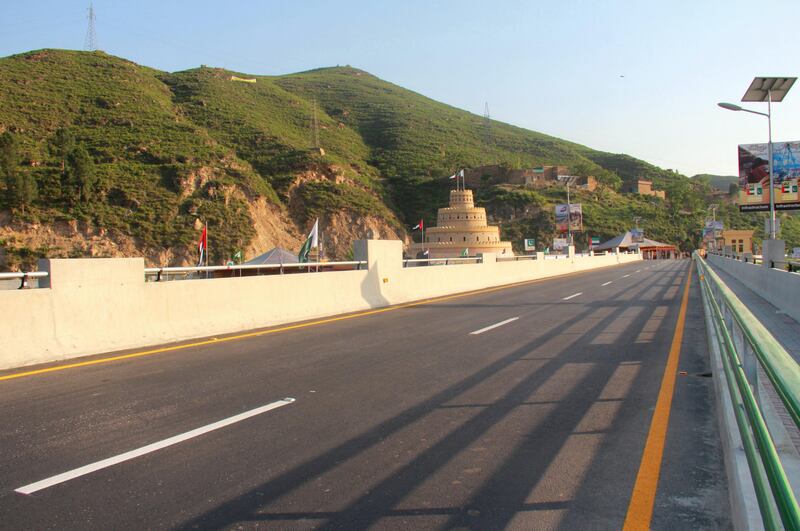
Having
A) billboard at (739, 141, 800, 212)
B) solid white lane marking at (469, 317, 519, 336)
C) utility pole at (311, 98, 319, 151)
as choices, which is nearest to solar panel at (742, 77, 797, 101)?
billboard at (739, 141, 800, 212)

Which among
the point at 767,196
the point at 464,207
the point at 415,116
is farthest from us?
the point at 415,116

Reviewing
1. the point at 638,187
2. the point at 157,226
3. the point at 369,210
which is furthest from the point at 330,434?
the point at 638,187

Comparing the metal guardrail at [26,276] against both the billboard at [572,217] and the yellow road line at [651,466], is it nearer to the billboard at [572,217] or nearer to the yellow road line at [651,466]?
the yellow road line at [651,466]

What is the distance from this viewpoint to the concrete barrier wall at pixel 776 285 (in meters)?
14.2

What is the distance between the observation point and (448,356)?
9.01m

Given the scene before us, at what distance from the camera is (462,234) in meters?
95.4

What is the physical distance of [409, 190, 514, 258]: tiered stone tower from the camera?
9444 centimetres

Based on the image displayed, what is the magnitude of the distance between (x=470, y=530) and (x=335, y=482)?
114cm

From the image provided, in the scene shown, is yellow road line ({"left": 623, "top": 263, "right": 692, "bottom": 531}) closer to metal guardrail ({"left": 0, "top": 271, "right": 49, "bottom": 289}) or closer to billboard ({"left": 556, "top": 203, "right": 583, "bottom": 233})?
metal guardrail ({"left": 0, "top": 271, "right": 49, "bottom": 289})

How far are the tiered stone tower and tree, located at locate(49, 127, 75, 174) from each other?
53.1m

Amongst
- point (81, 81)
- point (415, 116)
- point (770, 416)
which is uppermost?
point (415, 116)

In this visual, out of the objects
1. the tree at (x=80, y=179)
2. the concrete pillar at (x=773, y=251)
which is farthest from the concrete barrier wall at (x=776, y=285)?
the tree at (x=80, y=179)

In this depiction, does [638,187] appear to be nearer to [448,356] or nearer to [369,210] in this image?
[369,210]

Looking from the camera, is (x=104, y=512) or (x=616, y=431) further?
(x=616, y=431)
